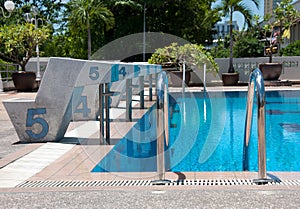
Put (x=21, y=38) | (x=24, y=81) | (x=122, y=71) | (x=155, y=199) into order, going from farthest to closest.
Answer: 1. (x=21, y=38)
2. (x=24, y=81)
3. (x=122, y=71)
4. (x=155, y=199)

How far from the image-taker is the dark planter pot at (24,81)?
18625 mm

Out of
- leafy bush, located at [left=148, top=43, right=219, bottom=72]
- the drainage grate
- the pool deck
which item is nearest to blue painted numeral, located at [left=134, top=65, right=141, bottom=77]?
the pool deck

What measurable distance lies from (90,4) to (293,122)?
71.1 ft

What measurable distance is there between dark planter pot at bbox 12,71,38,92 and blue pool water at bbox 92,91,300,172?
7.41 meters

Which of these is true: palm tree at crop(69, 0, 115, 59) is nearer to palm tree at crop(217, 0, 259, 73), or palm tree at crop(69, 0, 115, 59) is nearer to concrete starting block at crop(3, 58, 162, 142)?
palm tree at crop(217, 0, 259, 73)

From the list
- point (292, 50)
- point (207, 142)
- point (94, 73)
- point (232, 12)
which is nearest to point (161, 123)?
point (94, 73)

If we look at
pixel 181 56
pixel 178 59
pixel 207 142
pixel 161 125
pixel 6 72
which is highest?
pixel 181 56

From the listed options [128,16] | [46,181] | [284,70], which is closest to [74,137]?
[46,181]

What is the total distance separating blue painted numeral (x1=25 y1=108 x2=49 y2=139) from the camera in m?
7.10

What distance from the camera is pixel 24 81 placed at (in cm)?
1862

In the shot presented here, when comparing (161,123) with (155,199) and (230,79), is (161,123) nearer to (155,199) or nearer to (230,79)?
(155,199)

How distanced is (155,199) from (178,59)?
52.6ft

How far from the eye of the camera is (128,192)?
13.6ft

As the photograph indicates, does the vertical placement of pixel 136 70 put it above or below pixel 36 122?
above
